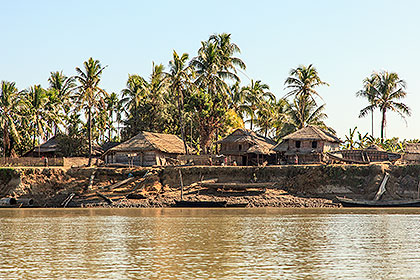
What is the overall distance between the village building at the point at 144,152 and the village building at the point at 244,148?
515cm

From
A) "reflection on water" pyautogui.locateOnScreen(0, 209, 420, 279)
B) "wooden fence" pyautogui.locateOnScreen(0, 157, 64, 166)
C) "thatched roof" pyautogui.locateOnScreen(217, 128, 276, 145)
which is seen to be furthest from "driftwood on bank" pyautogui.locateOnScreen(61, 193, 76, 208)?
"thatched roof" pyautogui.locateOnScreen(217, 128, 276, 145)

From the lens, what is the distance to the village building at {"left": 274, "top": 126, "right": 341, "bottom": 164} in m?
56.3

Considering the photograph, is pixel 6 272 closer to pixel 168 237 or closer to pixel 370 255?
pixel 168 237

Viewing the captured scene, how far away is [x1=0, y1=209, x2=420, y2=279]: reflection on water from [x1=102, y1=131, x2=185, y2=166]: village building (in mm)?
22569

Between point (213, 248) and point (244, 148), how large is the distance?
38.7 meters

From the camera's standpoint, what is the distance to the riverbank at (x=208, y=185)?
47.2 metres

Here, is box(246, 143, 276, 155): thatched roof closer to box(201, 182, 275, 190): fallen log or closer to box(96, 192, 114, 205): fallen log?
box(201, 182, 275, 190): fallen log

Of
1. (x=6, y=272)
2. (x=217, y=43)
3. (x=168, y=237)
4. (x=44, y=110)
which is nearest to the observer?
(x=6, y=272)

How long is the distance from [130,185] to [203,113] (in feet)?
43.6

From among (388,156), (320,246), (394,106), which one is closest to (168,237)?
(320,246)

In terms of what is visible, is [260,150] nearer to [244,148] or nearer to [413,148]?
[244,148]

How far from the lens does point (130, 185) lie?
51281 mm

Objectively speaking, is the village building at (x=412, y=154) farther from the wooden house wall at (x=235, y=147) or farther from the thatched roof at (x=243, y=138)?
the wooden house wall at (x=235, y=147)

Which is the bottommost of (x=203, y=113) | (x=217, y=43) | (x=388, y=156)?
(x=388, y=156)
